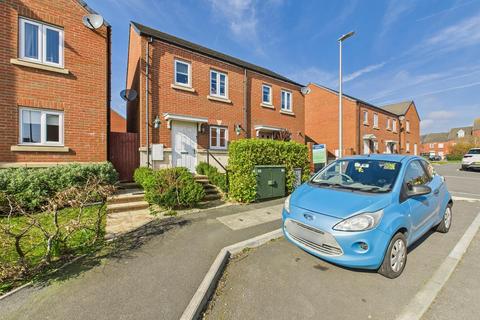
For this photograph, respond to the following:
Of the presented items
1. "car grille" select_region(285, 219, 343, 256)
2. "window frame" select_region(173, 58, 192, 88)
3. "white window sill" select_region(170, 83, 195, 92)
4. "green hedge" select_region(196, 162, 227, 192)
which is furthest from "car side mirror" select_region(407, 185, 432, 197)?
"window frame" select_region(173, 58, 192, 88)

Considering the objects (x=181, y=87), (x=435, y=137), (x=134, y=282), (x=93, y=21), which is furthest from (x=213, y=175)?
(x=435, y=137)

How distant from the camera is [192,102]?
36.5 ft

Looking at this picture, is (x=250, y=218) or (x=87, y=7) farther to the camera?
(x=87, y=7)

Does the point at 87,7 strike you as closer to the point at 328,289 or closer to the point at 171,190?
the point at 171,190

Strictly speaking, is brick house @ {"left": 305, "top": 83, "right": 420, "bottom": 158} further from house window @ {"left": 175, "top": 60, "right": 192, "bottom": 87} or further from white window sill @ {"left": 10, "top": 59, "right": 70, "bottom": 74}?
white window sill @ {"left": 10, "top": 59, "right": 70, "bottom": 74}

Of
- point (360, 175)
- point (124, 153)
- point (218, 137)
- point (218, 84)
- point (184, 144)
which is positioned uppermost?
point (218, 84)

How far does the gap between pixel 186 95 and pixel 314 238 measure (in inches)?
379

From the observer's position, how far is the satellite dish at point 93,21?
26.9 ft

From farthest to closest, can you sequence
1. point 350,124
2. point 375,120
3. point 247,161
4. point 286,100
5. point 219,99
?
point 375,120 → point 350,124 → point 286,100 → point 219,99 → point 247,161

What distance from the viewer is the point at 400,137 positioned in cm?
3011

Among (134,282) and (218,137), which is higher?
(218,137)

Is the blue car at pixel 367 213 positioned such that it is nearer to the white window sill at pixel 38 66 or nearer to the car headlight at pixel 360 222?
the car headlight at pixel 360 222

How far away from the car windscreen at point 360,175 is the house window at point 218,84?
8902 millimetres

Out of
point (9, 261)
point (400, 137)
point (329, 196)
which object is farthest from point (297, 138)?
point (400, 137)
